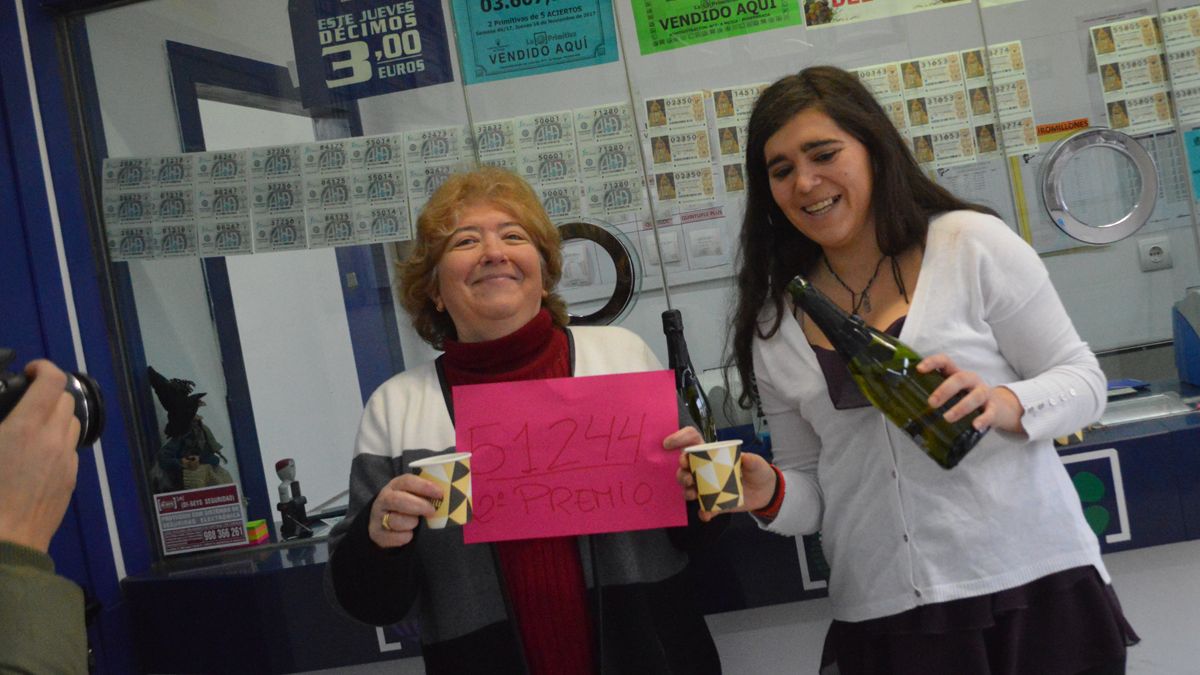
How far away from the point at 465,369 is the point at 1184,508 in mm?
1576

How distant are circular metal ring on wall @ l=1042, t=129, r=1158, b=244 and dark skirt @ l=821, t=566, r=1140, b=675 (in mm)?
1546

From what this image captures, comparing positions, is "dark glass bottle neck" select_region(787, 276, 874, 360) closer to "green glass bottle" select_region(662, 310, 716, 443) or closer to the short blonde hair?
the short blonde hair

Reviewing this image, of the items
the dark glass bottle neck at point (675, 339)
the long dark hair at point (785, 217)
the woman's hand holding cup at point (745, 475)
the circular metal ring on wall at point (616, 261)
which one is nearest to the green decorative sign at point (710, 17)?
the circular metal ring on wall at point (616, 261)

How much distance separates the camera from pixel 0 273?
95.3 inches

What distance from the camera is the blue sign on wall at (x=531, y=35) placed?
2.69m

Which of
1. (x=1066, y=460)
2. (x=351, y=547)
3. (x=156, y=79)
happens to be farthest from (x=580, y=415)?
(x=156, y=79)

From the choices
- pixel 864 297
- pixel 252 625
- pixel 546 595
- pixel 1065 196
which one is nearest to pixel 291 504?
pixel 252 625

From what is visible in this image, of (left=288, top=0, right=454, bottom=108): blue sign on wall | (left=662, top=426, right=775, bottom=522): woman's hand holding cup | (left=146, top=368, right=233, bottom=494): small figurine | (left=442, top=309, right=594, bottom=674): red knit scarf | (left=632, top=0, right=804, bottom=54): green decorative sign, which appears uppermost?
(left=288, top=0, right=454, bottom=108): blue sign on wall

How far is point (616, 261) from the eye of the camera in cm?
275

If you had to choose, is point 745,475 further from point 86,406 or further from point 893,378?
point 86,406

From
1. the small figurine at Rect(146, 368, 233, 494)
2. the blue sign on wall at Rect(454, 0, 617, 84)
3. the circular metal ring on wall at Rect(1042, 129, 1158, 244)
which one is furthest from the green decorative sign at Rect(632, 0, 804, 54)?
the small figurine at Rect(146, 368, 233, 494)

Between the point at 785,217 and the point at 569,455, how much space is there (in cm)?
58

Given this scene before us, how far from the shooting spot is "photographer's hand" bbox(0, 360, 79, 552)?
3.37ft

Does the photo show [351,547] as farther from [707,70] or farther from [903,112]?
[903,112]
